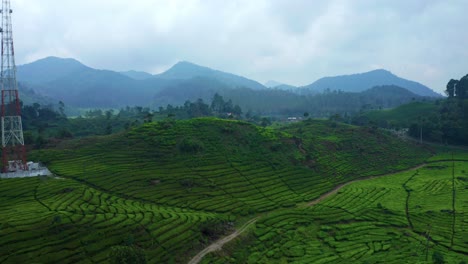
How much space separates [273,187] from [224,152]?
43.4ft

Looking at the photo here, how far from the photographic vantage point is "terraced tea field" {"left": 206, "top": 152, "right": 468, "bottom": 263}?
40031mm

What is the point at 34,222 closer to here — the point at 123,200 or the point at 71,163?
the point at 123,200

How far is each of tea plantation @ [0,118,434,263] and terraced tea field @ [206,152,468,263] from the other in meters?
0.24

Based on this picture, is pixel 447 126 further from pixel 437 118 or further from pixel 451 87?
pixel 451 87

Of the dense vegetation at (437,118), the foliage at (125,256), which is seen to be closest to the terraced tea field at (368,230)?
the foliage at (125,256)

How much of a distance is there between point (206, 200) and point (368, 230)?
22180 mm

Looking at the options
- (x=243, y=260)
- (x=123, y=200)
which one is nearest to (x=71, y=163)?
(x=123, y=200)

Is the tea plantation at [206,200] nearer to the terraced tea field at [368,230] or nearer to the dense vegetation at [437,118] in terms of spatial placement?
the terraced tea field at [368,230]

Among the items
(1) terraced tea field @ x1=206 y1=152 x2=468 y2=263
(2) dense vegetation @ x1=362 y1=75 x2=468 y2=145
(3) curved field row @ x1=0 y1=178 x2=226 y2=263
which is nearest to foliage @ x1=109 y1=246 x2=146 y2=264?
(3) curved field row @ x1=0 y1=178 x2=226 y2=263

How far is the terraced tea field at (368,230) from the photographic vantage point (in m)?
40.0

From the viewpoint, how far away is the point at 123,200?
49.1 m

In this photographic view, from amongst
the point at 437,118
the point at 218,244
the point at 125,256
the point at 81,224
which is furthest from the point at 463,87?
the point at 125,256

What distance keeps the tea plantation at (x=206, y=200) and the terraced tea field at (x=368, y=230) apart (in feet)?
0.77

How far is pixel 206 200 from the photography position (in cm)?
5319
